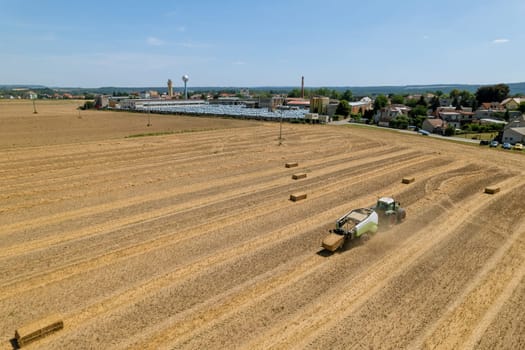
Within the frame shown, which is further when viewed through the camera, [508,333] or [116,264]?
[116,264]

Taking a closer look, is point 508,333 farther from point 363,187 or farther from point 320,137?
point 320,137

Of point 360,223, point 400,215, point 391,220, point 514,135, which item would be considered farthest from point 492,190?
point 514,135

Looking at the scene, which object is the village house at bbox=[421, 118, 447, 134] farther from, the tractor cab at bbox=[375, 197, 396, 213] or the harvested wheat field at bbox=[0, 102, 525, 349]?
the tractor cab at bbox=[375, 197, 396, 213]

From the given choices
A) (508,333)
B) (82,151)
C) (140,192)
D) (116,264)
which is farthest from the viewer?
(82,151)

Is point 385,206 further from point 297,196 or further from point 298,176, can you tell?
point 298,176

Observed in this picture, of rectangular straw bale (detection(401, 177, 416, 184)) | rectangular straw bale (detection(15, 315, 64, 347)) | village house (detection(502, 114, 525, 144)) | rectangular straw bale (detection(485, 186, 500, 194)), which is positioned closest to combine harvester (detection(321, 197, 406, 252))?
rectangular straw bale (detection(401, 177, 416, 184))

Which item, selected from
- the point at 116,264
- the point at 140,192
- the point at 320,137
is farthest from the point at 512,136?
the point at 116,264

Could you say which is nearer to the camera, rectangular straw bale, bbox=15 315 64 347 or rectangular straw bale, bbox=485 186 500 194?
rectangular straw bale, bbox=15 315 64 347
